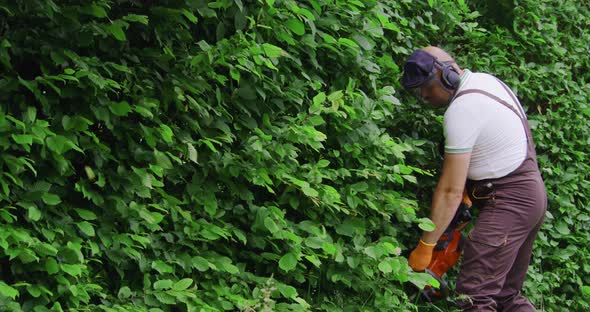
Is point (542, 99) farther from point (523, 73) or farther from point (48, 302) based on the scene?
point (48, 302)

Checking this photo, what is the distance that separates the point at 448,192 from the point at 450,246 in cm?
52

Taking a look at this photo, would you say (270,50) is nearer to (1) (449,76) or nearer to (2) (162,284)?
(2) (162,284)

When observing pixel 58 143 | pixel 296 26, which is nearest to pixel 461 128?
pixel 296 26

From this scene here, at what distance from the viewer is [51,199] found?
3502mm

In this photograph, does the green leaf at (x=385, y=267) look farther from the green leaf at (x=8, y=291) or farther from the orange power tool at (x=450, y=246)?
the green leaf at (x=8, y=291)

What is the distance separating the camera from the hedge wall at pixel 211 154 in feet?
11.6

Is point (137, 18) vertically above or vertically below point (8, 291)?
above

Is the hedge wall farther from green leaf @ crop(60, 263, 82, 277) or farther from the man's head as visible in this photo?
the man's head

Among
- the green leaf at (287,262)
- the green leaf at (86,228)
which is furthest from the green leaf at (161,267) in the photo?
the green leaf at (287,262)

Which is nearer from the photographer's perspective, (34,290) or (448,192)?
(34,290)

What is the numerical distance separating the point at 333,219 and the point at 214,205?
2.81 feet

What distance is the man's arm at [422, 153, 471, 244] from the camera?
4.71 meters

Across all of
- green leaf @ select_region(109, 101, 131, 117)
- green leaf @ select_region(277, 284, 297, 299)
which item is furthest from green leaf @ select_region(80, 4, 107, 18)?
green leaf @ select_region(277, 284, 297, 299)

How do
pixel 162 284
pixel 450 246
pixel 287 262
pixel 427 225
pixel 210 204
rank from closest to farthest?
pixel 162 284
pixel 210 204
pixel 287 262
pixel 427 225
pixel 450 246
